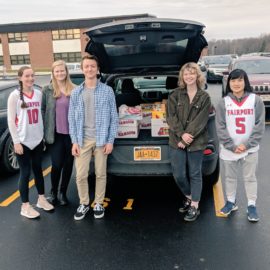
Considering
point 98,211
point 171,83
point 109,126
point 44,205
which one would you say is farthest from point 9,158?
point 171,83

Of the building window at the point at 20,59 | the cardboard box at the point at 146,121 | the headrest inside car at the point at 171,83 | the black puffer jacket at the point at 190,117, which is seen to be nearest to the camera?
the black puffer jacket at the point at 190,117

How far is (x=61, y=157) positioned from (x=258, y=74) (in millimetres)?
7792

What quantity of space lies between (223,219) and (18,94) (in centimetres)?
269

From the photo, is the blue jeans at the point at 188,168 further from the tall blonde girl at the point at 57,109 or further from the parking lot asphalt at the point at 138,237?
the tall blonde girl at the point at 57,109

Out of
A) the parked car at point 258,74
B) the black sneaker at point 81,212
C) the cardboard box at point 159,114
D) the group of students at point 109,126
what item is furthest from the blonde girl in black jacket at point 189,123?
the parked car at point 258,74

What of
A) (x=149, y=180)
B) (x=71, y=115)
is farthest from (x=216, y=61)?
(x=71, y=115)

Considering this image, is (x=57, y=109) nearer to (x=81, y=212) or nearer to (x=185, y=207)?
(x=81, y=212)

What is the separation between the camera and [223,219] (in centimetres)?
378

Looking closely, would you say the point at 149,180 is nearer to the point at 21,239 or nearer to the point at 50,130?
the point at 50,130

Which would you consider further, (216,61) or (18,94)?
(216,61)

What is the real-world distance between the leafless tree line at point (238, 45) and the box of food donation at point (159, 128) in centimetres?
7855

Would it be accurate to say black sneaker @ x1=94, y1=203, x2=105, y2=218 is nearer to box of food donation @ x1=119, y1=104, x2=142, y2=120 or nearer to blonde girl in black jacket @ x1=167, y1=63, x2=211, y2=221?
blonde girl in black jacket @ x1=167, y1=63, x2=211, y2=221

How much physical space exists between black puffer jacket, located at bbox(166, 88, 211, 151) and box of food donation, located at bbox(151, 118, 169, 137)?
0.45 metres

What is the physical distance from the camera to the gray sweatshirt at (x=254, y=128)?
352cm
